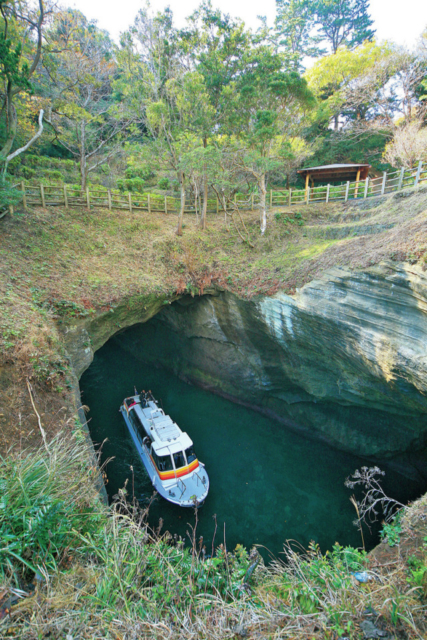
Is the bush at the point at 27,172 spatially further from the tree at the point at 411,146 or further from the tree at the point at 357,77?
the tree at the point at 411,146

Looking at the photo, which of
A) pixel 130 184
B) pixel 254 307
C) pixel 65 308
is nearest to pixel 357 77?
pixel 130 184

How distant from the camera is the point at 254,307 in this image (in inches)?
524

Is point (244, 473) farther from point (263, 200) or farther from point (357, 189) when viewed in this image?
point (357, 189)

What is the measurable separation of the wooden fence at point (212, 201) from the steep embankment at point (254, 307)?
0.91 meters

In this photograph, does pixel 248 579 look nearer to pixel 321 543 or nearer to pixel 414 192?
pixel 321 543

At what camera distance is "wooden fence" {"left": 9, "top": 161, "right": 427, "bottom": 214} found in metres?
14.9

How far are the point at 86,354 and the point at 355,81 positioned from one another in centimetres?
3126

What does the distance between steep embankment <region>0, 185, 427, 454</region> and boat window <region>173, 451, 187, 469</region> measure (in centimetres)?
448

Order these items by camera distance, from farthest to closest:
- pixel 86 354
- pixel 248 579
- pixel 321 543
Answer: pixel 86 354 < pixel 321 543 < pixel 248 579

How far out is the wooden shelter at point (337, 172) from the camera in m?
19.6

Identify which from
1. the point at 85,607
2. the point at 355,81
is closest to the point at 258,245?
the point at 85,607

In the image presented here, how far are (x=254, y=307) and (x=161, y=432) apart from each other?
6.74m

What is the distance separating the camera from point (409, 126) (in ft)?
63.9

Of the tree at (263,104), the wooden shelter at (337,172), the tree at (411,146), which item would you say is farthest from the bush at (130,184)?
the tree at (411,146)
